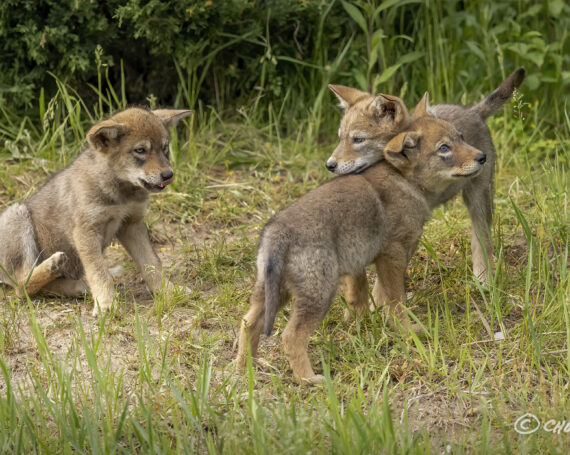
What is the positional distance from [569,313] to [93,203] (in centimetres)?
289

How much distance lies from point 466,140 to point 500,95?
483 mm

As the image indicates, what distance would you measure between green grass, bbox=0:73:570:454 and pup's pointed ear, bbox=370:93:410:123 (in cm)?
71

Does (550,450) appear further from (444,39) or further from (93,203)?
(444,39)

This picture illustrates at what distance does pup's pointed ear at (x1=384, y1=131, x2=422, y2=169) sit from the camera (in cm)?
491

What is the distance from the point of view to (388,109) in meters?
5.31

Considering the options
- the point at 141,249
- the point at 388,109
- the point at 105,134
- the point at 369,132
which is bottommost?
the point at 141,249

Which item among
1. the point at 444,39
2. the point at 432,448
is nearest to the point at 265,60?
the point at 444,39

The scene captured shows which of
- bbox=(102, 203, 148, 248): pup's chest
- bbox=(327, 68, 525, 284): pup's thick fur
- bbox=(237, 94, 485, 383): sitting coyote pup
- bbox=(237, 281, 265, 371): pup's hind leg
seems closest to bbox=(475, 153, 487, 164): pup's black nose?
bbox=(237, 94, 485, 383): sitting coyote pup

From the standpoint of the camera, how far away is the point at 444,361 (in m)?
4.31

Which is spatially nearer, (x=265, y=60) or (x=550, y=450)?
(x=550, y=450)

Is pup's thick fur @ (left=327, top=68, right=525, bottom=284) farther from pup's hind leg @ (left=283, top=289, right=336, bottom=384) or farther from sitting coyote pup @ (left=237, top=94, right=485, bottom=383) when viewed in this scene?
pup's hind leg @ (left=283, top=289, right=336, bottom=384)

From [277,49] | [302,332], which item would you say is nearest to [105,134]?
[302,332]

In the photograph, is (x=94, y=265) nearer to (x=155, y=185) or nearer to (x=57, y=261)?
(x=57, y=261)

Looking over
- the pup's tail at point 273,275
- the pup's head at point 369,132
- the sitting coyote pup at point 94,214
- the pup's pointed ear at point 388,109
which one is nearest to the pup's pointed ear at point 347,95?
the pup's head at point 369,132
